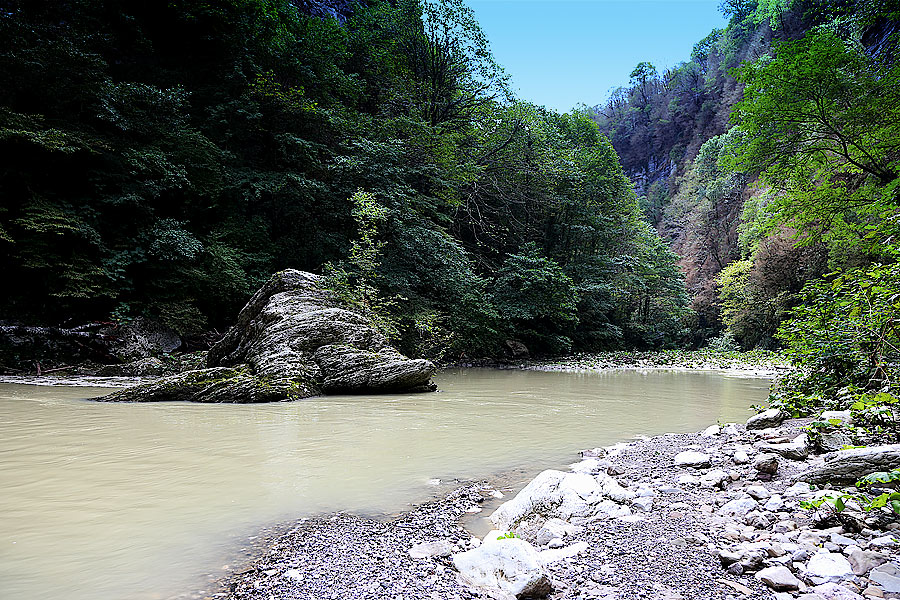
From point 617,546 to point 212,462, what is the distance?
3.59 metres

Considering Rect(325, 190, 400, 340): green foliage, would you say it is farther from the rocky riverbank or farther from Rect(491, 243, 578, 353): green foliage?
the rocky riverbank

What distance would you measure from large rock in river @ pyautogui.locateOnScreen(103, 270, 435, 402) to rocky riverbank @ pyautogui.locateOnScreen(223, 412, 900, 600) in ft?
20.9

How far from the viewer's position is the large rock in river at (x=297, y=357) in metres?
8.52

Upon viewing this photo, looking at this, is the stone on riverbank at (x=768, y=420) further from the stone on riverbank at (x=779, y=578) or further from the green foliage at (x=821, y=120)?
the green foliage at (x=821, y=120)

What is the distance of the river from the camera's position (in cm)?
234

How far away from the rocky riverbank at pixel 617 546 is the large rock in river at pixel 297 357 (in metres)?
6.36

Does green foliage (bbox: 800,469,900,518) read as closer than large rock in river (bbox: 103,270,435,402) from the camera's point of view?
Yes

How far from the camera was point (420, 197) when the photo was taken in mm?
16500

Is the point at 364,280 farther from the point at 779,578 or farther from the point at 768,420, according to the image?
the point at 779,578

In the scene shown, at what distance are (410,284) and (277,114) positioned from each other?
7821mm

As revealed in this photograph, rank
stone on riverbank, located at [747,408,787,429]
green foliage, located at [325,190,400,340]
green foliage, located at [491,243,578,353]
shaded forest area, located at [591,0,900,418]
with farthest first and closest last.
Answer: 1. green foliage, located at [491,243,578,353]
2. green foliage, located at [325,190,400,340]
3. stone on riverbank, located at [747,408,787,429]
4. shaded forest area, located at [591,0,900,418]

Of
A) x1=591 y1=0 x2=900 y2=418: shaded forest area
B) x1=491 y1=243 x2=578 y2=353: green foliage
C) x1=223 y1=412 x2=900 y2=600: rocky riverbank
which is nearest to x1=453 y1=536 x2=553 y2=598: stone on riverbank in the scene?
x1=223 y1=412 x2=900 y2=600: rocky riverbank

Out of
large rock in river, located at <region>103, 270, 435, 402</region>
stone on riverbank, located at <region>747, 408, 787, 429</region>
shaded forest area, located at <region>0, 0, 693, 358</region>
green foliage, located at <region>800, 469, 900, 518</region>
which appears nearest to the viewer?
green foliage, located at <region>800, 469, 900, 518</region>

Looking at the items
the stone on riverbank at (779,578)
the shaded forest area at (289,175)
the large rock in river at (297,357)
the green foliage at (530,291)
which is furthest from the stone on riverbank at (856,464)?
the green foliage at (530,291)
